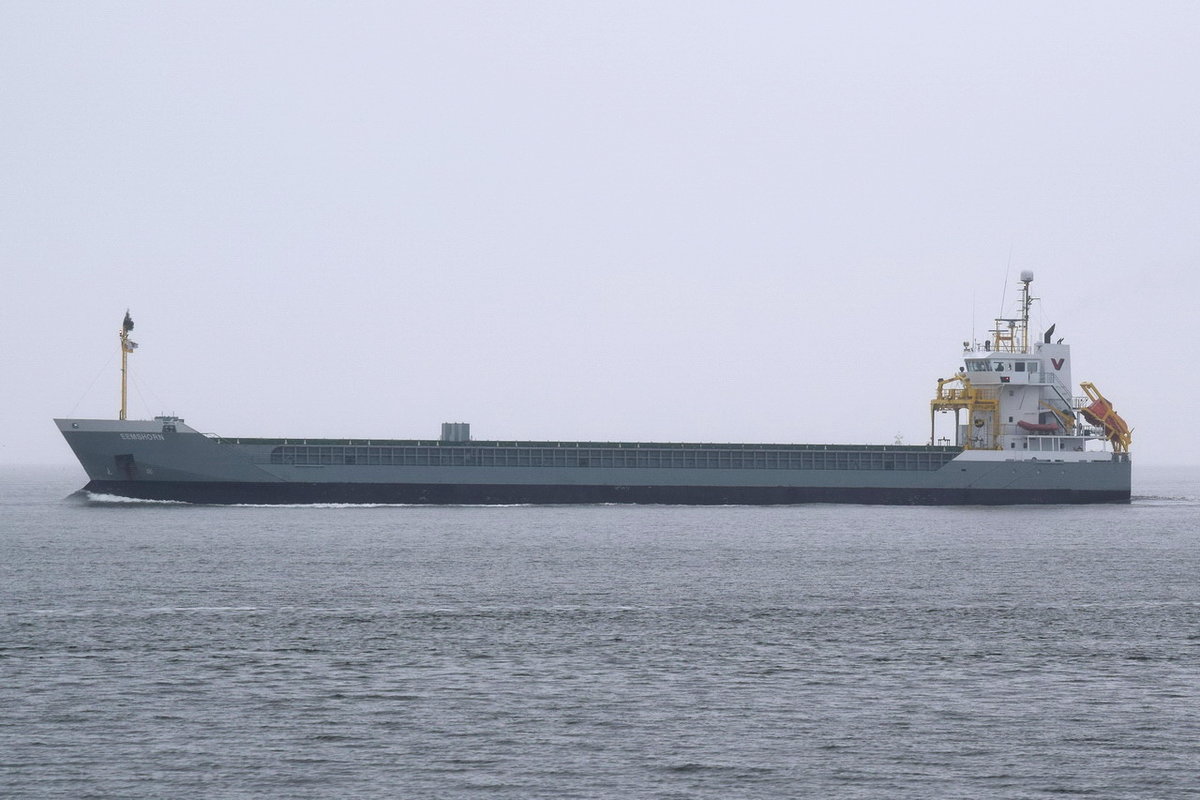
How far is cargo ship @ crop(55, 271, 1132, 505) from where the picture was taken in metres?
71.2

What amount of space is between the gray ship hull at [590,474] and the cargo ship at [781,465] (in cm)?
8

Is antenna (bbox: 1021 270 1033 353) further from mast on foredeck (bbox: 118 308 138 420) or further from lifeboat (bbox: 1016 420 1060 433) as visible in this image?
mast on foredeck (bbox: 118 308 138 420)

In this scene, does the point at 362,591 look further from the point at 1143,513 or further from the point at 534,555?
the point at 1143,513

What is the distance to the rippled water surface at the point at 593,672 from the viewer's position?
743 inches

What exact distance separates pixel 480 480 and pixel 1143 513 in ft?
133

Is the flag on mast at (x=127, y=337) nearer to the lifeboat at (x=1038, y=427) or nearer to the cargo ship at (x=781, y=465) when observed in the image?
the cargo ship at (x=781, y=465)

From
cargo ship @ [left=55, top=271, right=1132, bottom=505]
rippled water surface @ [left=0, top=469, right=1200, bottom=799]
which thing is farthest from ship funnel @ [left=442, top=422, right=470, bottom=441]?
rippled water surface @ [left=0, top=469, right=1200, bottom=799]

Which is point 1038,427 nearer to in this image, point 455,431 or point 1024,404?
point 1024,404

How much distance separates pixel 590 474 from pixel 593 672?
48.4 metres

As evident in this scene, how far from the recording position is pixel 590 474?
74.2m

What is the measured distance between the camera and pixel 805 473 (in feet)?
246

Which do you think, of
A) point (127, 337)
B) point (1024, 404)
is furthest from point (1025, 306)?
point (127, 337)

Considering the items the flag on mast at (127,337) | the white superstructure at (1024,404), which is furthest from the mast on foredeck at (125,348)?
the white superstructure at (1024,404)

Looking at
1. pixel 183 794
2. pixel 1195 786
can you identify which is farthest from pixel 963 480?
pixel 183 794
